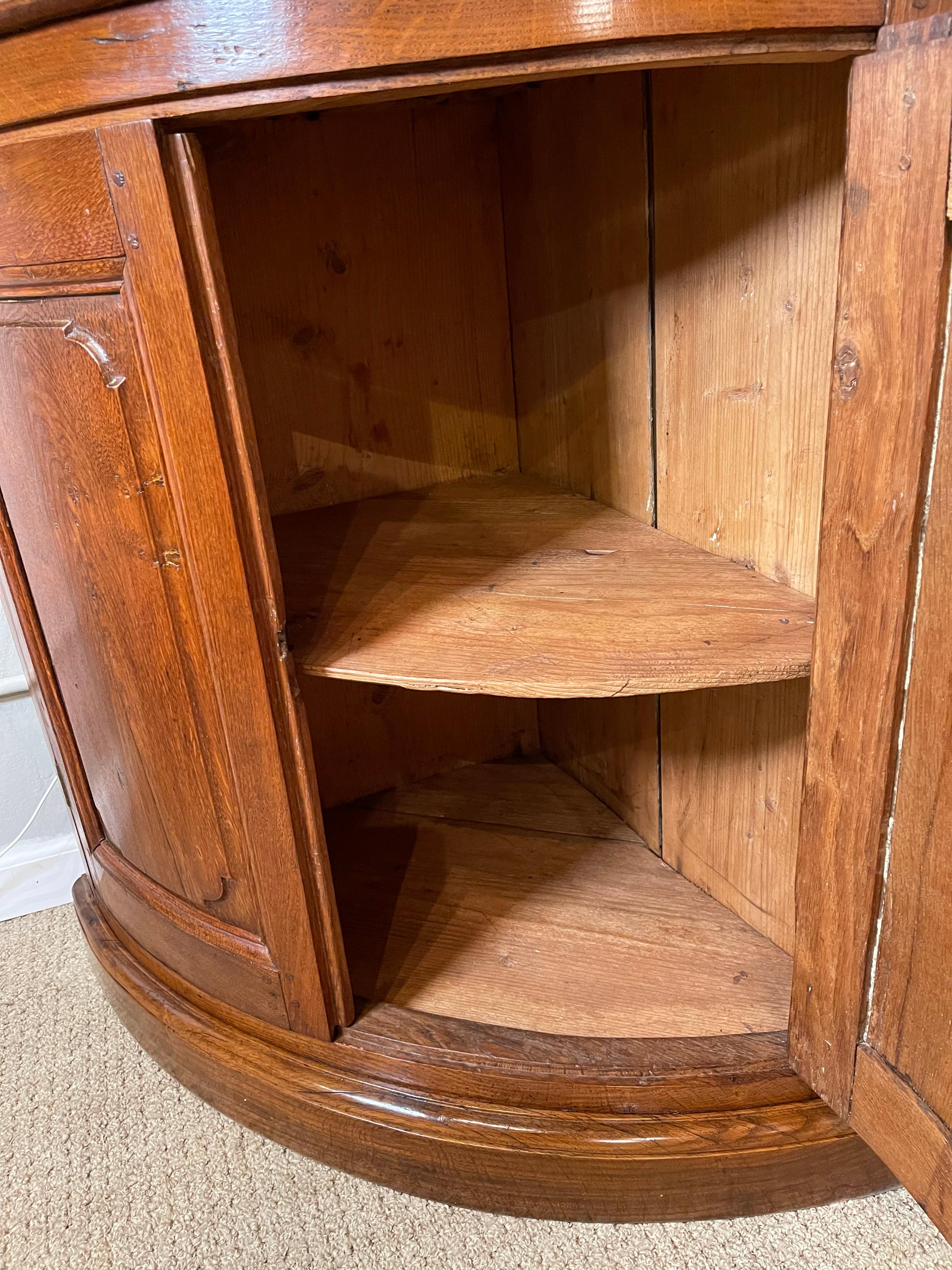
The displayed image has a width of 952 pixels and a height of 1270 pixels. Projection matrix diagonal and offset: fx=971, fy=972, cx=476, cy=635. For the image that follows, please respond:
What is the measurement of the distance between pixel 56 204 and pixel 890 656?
73cm

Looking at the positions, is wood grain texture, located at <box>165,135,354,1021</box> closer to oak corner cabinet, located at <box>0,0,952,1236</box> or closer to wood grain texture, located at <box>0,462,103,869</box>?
oak corner cabinet, located at <box>0,0,952,1236</box>

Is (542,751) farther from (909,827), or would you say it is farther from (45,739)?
(909,827)

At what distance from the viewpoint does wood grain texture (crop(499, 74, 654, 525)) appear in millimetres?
1025

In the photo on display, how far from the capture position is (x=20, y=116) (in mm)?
755

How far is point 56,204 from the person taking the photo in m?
0.77

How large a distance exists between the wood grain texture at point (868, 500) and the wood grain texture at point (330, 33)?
8cm

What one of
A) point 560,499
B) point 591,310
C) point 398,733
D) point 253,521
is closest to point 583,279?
point 591,310

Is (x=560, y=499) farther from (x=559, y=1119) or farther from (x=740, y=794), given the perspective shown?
→ (x=559, y=1119)

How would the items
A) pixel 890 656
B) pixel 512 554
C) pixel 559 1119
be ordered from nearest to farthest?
pixel 890 656
pixel 559 1119
pixel 512 554

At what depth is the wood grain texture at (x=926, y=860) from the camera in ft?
2.07

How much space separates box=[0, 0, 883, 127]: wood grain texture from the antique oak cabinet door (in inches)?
1.8

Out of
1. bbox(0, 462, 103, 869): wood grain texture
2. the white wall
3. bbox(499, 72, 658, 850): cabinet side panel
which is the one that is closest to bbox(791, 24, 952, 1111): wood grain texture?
bbox(499, 72, 658, 850): cabinet side panel

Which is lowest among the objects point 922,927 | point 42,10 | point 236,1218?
point 236,1218

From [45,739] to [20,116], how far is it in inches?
35.3
